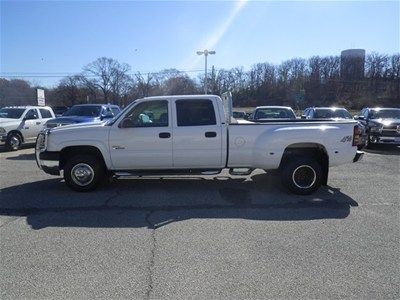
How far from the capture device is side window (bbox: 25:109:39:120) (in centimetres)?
1680

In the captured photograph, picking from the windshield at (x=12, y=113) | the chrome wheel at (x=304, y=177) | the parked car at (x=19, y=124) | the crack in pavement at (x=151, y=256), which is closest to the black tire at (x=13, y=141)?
the parked car at (x=19, y=124)

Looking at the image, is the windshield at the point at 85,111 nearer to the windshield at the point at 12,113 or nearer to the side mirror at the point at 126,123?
the windshield at the point at 12,113

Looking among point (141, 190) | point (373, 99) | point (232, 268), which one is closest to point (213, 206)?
point (141, 190)

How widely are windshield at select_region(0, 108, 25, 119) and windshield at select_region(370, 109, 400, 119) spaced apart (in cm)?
1553

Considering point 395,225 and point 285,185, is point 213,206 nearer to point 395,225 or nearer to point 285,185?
point 285,185

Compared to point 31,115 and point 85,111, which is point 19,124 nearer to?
point 31,115

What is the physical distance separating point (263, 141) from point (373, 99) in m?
94.5

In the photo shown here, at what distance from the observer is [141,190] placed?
26.1 ft

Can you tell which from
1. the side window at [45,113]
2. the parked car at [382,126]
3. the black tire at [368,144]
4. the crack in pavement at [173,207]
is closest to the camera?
the crack in pavement at [173,207]

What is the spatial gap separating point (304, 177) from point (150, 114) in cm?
328

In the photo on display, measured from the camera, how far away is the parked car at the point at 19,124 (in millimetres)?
15633

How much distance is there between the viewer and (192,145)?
759cm

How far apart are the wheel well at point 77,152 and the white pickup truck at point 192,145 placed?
0.06 ft

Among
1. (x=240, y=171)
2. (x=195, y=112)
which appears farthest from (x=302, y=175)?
(x=195, y=112)
